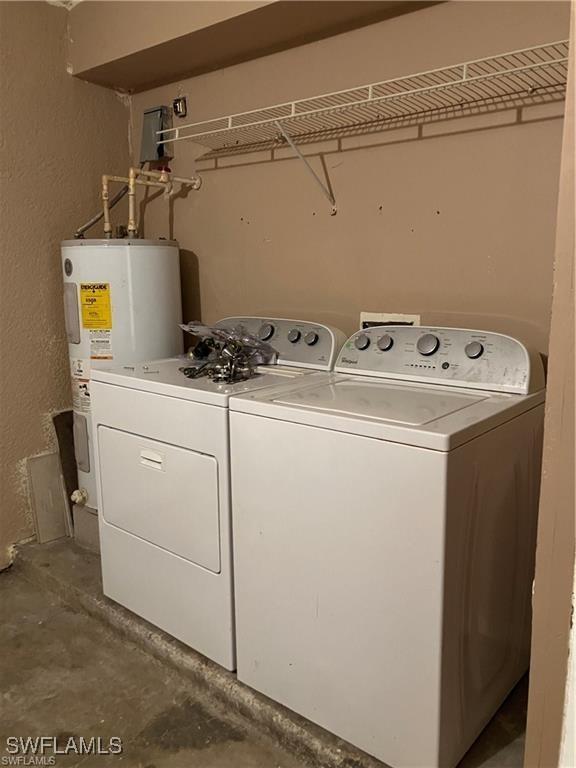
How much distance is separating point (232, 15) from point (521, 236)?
3.47 feet

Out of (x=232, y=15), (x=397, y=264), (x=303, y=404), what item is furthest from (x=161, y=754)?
(x=232, y=15)

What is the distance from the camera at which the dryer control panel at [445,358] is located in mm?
1504

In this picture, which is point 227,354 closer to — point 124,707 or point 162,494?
point 162,494

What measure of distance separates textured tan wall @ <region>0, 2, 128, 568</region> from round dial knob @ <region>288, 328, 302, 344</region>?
3.30 ft

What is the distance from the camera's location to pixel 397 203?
187 centimetres

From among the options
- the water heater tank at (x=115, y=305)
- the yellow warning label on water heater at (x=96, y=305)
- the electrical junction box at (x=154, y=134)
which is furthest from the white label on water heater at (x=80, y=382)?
the electrical junction box at (x=154, y=134)

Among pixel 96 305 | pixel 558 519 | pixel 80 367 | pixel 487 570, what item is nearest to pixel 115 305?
pixel 96 305

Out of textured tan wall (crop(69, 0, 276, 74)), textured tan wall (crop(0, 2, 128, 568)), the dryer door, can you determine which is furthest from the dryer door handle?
textured tan wall (crop(69, 0, 276, 74))

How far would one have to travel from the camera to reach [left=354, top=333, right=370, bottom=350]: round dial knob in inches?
70.7

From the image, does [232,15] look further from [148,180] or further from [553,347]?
[553,347]

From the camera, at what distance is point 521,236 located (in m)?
1.65

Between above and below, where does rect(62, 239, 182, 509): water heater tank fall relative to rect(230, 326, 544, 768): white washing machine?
above

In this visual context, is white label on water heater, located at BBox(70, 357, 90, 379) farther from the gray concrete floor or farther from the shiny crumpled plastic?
the gray concrete floor

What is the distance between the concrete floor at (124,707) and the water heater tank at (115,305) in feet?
1.88
